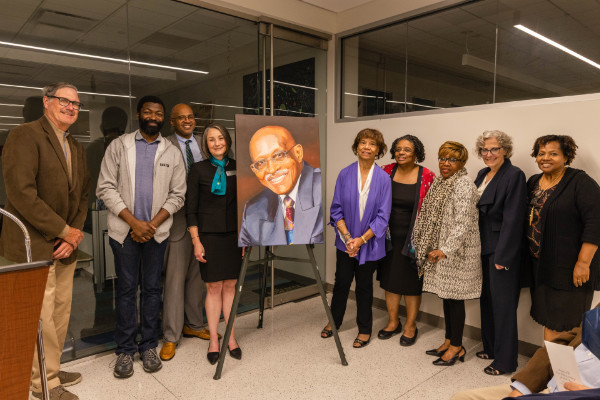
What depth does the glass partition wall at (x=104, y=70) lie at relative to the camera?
259 cm

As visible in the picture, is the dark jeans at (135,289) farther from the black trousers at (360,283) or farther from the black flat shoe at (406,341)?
the black flat shoe at (406,341)

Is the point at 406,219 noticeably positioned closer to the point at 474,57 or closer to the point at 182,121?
the point at 474,57

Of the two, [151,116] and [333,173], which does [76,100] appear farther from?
[333,173]

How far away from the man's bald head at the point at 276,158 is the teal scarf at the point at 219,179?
8.8 inches

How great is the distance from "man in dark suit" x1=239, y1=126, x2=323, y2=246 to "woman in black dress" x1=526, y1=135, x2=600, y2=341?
1420 millimetres

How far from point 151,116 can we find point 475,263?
7.84ft

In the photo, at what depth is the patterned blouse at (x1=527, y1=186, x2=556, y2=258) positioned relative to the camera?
8.50ft

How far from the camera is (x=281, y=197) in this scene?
282cm

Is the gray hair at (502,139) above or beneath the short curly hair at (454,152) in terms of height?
above

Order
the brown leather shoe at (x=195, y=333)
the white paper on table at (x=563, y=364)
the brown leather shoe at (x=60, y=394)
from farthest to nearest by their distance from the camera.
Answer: the brown leather shoe at (x=195, y=333) < the brown leather shoe at (x=60, y=394) < the white paper on table at (x=563, y=364)

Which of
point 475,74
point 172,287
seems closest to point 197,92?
point 172,287

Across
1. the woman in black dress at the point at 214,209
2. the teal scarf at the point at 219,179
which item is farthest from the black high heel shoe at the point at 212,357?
the teal scarf at the point at 219,179

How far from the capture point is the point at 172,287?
310 cm

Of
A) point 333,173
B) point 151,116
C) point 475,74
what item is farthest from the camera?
point 333,173
